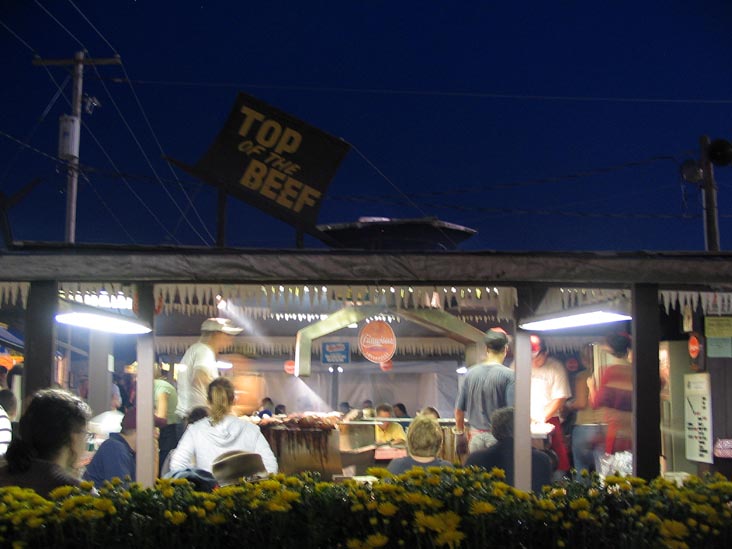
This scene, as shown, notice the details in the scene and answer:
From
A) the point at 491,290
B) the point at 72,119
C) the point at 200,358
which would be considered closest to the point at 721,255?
the point at 491,290

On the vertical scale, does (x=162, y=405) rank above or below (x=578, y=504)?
above

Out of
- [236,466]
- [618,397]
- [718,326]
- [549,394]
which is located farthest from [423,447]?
[718,326]

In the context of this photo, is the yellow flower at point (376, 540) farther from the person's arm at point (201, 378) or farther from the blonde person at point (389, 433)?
the blonde person at point (389, 433)

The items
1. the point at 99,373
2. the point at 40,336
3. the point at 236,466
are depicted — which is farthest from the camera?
the point at 99,373

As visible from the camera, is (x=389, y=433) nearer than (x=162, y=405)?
No

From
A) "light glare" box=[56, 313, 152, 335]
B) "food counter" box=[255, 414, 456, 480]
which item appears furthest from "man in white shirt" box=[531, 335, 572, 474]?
"light glare" box=[56, 313, 152, 335]

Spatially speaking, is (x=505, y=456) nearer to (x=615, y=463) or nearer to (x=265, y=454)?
(x=615, y=463)

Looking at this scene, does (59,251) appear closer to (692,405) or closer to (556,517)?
(556,517)

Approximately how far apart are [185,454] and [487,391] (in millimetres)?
3190

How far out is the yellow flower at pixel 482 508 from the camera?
11.4 ft

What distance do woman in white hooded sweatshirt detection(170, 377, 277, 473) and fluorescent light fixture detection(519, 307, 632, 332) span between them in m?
2.57

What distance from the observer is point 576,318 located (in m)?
6.62

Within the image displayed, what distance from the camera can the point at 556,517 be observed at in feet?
11.9

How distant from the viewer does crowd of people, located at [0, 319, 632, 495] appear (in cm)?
461
